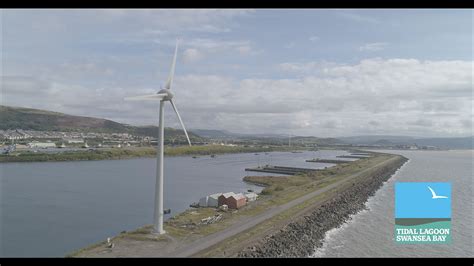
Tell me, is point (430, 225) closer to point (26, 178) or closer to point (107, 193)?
point (107, 193)

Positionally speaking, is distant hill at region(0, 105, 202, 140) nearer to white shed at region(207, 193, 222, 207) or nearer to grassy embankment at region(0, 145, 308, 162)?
grassy embankment at region(0, 145, 308, 162)

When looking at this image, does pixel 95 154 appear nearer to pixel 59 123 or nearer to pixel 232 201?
pixel 232 201

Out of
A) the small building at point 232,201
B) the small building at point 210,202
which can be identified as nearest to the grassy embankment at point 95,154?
the small building at point 210,202

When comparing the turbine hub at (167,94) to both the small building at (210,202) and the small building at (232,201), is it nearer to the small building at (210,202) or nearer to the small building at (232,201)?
the small building at (232,201)

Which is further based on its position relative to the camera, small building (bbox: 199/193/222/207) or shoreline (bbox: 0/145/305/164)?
shoreline (bbox: 0/145/305/164)

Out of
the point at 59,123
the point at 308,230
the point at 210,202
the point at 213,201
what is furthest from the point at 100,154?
the point at 59,123

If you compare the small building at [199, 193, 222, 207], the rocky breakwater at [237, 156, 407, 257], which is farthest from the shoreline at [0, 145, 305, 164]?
the rocky breakwater at [237, 156, 407, 257]
